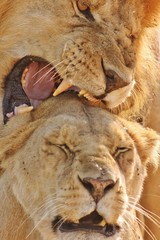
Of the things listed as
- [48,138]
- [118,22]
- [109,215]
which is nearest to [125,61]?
[118,22]

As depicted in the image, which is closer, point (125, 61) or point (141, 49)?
point (125, 61)

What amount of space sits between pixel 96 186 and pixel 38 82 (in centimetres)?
81

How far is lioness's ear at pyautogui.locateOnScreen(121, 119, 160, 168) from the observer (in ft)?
14.1

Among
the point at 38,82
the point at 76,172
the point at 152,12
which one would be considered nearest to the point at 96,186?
the point at 76,172

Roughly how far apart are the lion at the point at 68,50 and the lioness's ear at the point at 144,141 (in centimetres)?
13

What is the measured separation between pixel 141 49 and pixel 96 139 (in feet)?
3.05

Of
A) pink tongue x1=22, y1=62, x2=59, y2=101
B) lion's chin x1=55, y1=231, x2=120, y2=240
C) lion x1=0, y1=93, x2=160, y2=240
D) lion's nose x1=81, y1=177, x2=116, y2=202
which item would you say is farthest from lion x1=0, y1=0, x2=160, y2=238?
lion's chin x1=55, y1=231, x2=120, y2=240

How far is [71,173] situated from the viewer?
3.77 meters

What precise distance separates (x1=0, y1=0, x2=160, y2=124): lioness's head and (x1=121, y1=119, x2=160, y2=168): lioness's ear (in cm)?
20

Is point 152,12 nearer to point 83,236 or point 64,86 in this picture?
point 64,86

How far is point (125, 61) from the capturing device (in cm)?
417

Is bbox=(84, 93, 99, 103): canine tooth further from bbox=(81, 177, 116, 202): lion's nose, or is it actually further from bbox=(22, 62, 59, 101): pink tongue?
bbox=(81, 177, 116, 202): lion's nose

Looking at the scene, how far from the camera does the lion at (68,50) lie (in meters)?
4.03

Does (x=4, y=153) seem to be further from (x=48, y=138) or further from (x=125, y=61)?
(x=125, y=61)
